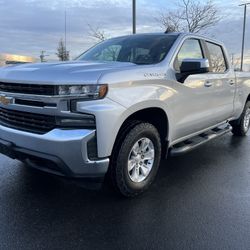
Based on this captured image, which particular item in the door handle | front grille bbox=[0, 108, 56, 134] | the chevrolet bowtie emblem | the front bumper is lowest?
the front bumper

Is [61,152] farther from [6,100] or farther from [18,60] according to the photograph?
[18,60]

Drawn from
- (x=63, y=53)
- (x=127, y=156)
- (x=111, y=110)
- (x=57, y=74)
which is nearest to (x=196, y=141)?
(x=127, y=156)

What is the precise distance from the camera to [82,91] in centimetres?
345

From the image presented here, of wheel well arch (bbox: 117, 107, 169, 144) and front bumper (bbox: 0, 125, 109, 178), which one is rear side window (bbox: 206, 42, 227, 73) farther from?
front bumper (bbox: 0, 125, 109, 178)

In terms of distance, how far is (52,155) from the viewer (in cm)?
348

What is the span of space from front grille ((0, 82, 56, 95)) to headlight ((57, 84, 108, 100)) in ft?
0.31

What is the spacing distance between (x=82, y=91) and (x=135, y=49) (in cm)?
179

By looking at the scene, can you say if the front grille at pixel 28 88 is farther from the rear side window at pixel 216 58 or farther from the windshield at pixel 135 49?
the rear side window at pixel 216 58

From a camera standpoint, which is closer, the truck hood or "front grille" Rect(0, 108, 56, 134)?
the truck hood

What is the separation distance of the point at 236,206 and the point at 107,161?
1.54 meters

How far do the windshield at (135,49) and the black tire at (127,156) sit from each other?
0.95 meters

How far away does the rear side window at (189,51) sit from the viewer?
4.72 metres

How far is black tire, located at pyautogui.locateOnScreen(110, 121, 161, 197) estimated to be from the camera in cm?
380

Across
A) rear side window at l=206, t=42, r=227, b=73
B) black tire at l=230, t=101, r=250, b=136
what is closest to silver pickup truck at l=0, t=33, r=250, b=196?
rear side window at l=206, t=42, r=227, b=73
